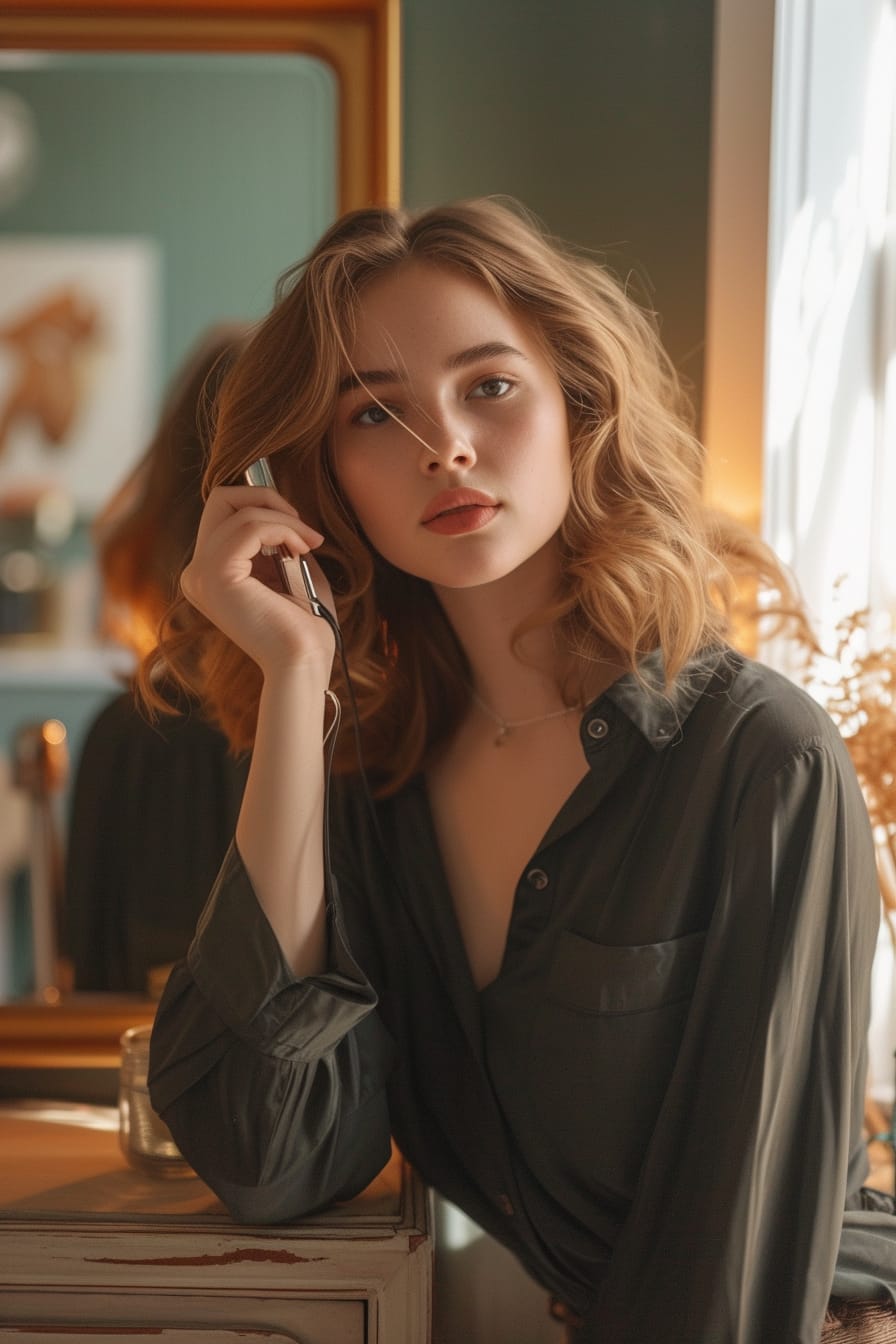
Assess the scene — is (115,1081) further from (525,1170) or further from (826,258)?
(826,258)

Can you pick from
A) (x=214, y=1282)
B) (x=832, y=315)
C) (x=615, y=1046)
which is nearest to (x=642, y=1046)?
(x=615, y=1046)

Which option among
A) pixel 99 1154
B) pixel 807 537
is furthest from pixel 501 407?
pixel 99 1154

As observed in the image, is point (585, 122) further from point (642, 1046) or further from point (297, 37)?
point (642, 1046)

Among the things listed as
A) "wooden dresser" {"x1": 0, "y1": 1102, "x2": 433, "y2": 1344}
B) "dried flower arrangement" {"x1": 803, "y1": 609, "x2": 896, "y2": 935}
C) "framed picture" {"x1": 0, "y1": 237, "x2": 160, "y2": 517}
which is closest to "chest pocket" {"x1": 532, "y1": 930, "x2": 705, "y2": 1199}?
"wooden dresser" {"x1": 0, "y1": 1102, "x2": 433, "y2": 1344}

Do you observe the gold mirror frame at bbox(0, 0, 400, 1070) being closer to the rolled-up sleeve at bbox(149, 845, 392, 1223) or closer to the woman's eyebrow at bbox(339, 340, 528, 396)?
the woman's eyebrow at bbox(339, 340, 528, 396)

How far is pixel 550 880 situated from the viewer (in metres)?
1.20

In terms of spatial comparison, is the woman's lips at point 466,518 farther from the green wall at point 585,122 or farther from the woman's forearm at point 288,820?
the green wall at point 585,122

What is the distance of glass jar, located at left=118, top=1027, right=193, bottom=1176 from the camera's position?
122 centimetres

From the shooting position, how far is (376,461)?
45.1 inches

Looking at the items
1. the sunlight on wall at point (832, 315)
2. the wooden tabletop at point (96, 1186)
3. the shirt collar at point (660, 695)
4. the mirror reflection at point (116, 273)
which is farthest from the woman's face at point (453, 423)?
the wooden tabletop at point (96, 1186)

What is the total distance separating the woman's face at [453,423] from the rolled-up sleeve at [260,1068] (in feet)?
1.15

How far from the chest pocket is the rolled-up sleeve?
18 cm

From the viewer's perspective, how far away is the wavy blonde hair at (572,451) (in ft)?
3.77

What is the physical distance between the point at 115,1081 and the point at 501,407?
3.10 feet
